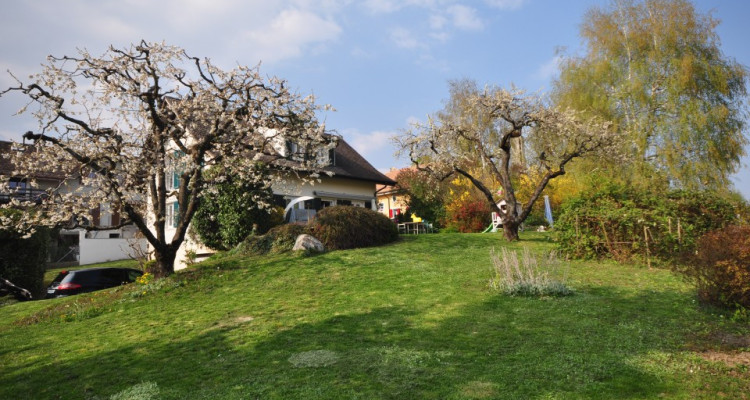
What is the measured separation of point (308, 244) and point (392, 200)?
1352 inches

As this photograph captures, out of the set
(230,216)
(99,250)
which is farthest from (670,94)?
(99,250)

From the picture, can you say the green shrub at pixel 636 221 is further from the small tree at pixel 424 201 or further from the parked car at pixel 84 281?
the small tree at pixel 424 201

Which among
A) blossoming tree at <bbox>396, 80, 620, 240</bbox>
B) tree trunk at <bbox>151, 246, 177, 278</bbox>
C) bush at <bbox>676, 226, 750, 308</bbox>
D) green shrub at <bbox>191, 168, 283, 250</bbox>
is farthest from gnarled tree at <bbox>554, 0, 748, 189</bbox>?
tree trunk at <bbox>151, 246, 177, 278</bbox>

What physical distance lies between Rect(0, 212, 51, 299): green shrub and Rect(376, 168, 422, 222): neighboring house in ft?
49.4

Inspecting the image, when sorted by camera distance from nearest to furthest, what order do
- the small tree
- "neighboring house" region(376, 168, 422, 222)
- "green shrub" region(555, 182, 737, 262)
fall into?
"green shrub" region(555, 182, 737, 262) → the small tree → "neighboring house" region(376, 168, 422, 222)

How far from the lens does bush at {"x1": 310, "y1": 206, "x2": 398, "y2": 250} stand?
16875 mm

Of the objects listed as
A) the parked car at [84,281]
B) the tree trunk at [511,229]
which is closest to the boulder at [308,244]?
the parked car at [84,281]

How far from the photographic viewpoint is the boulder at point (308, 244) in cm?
1573

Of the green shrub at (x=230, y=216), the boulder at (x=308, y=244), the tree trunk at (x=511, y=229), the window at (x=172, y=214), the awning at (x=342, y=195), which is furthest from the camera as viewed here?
the awning at (x=342, y=195)

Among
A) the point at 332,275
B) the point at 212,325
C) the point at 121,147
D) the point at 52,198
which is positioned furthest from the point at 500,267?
the point at 52,198

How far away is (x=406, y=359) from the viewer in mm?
5746

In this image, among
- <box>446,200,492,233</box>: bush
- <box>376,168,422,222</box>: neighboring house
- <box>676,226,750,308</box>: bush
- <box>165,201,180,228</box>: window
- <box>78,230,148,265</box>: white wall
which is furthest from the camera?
<box>376,168,422,222</box>: neighboring house

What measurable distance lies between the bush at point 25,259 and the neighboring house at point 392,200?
15073 millimetres

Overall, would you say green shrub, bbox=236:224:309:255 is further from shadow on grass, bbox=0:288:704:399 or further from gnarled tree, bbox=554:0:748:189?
gnarled tree, bbox=554:0:748:189
